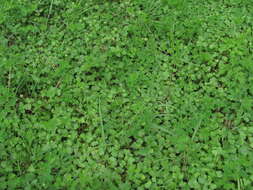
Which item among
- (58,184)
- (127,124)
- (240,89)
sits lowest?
(58,184)

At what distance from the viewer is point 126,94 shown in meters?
3.18

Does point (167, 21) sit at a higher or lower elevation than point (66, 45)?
higher

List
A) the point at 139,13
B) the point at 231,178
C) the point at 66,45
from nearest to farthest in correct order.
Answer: the point at 231,178 → the point at 66,45 → the point at 139,13

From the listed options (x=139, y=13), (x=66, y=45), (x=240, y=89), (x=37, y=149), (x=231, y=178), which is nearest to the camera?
(x=231, y=178)

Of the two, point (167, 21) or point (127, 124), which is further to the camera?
point (167, 21)

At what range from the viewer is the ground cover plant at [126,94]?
2.67 meters

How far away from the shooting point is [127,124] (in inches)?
117

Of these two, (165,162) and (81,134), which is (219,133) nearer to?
(165,162)

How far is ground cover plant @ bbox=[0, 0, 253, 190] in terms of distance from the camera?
2674 millimetres

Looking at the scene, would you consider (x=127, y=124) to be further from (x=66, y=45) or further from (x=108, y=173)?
(x=66, y=45)

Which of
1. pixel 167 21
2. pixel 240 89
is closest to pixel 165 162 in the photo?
pixel 240 89

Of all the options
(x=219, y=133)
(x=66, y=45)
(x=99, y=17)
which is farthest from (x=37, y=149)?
(x=99, y=17)

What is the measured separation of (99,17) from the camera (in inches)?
156

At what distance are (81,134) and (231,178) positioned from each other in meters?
1.37
